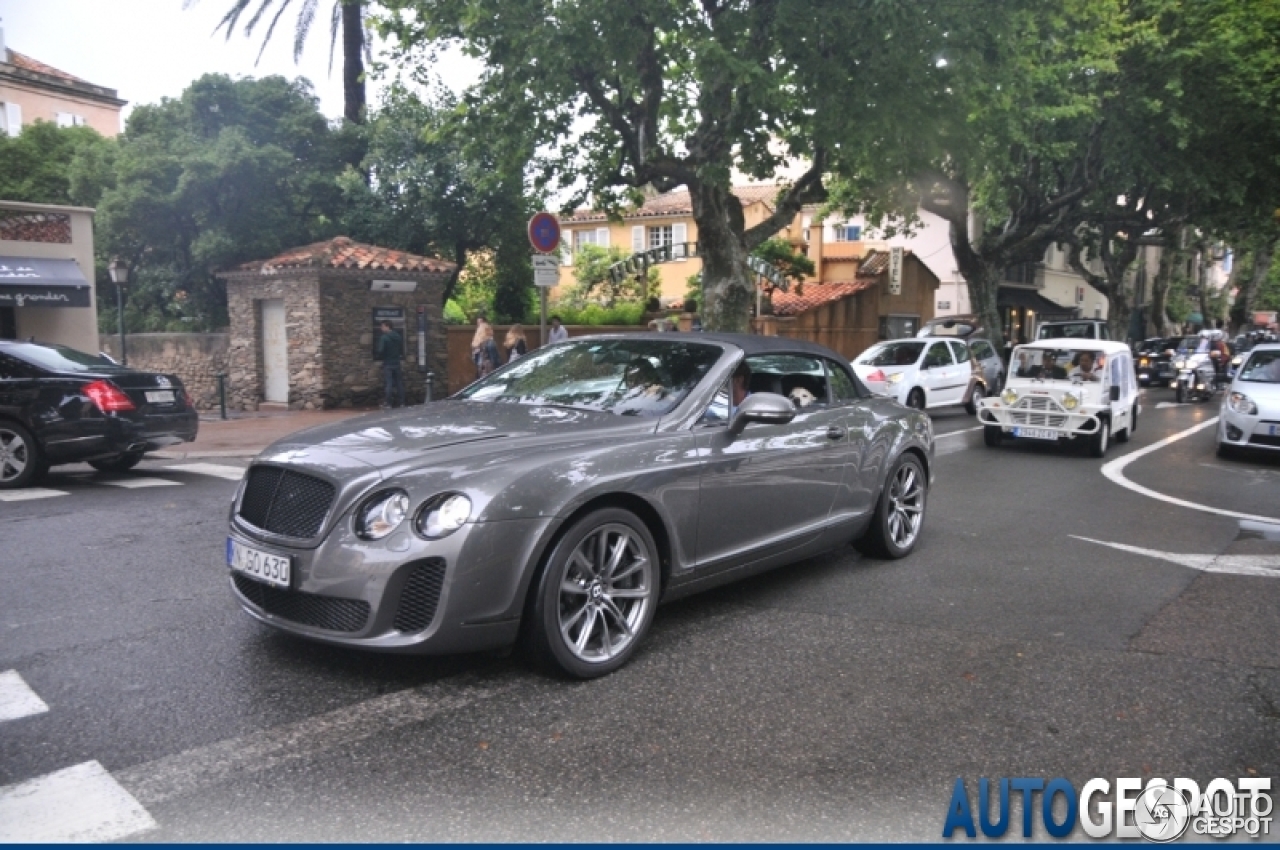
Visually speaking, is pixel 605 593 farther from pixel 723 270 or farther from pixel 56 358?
pixel 723 270

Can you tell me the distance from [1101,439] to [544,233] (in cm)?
764

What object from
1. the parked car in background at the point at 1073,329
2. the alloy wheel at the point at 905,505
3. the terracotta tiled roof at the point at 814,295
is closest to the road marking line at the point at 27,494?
the alloy wheel at the point at 905,505

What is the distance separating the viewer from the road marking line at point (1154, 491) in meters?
8.66

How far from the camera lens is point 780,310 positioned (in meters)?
A: 28.5

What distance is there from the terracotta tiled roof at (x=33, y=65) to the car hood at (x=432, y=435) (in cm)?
4428

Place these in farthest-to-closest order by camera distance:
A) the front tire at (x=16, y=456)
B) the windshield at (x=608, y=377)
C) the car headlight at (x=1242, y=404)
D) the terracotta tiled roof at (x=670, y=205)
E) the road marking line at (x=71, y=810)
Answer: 1. the terracotta tiled roof at (x=670, y=205)
2. the car headlight at (x=1242, y=404)
3. the front tire at (x=16, y=456)
4. the windshield at (x=608, y=377)
5. the road marking line at (x=71, y=810)

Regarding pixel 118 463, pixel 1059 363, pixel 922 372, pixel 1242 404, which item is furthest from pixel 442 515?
pixel 922 372

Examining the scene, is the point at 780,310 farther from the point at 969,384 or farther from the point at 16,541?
the point at 16,541

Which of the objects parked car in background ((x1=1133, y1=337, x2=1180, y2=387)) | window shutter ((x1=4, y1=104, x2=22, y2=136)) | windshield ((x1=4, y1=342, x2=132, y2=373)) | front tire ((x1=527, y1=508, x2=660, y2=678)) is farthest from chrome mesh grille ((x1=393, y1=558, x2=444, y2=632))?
window shutter ((x1=4, y1=104, x2=22, y2=136))

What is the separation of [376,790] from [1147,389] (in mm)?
29478

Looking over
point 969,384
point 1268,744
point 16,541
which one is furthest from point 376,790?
point 969,384

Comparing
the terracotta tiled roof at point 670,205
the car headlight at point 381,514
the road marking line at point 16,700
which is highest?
the terracotta tiled roof at point 670,205

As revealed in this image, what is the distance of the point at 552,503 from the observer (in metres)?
4.14

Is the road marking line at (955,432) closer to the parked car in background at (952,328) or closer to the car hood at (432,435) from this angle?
the parked car in background at (952,328)
